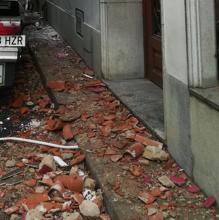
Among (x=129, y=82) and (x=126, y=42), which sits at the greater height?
(x=126, y=42)

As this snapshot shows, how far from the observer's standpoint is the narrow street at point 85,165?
3.94 metres

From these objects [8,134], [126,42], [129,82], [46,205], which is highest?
[126,42]

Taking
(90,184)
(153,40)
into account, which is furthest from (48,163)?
(153,40)

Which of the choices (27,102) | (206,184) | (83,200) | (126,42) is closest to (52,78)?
(27,102)

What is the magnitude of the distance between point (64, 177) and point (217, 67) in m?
1.72

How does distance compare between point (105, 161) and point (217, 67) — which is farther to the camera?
point (105, 161)

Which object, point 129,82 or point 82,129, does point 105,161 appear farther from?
point 129,82

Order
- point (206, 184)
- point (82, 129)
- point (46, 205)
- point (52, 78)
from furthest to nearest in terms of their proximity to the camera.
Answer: point (52, 78), point (82, 129), point (46, 205), point (206, 184)

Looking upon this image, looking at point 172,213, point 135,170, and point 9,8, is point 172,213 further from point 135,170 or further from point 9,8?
point 9,8

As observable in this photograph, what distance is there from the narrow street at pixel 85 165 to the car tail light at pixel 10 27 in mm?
1109

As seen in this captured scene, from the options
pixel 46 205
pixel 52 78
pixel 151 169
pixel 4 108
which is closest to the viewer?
pixel 46 205

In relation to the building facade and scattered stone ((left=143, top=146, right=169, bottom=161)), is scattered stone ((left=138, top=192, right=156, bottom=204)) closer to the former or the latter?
the building facade

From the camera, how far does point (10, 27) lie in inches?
232

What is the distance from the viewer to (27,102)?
6852 millimetres
